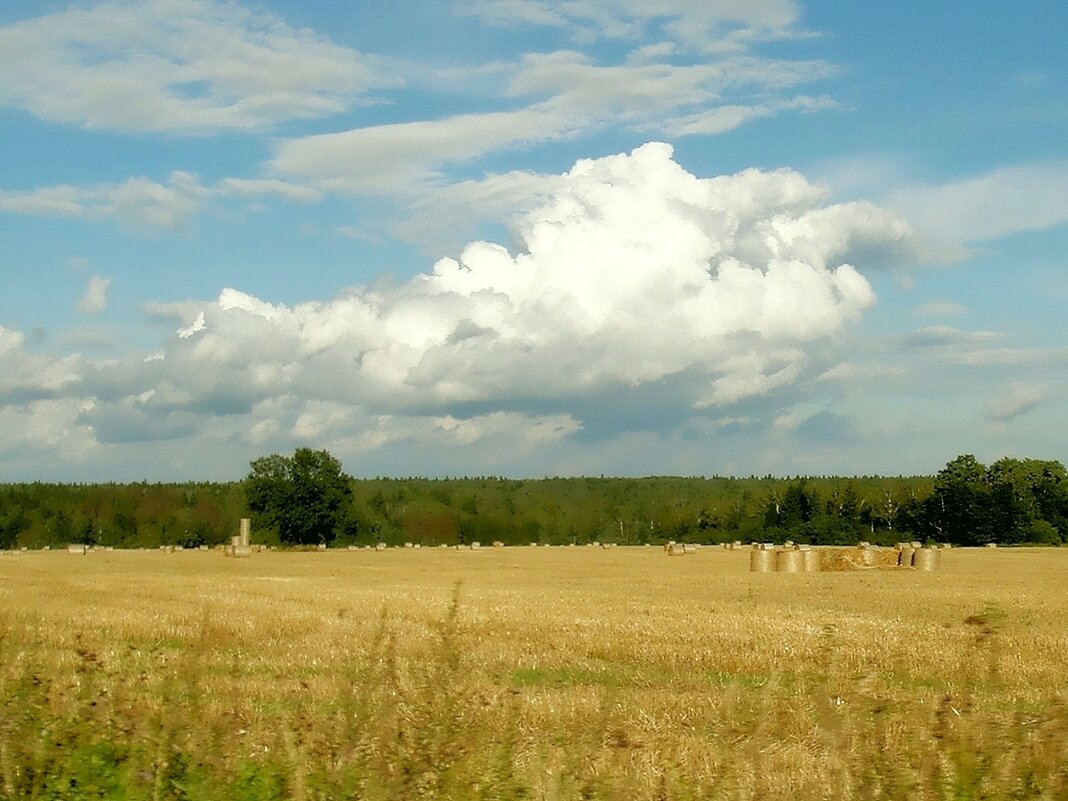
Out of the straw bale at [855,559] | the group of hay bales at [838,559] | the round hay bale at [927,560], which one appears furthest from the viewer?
the straw bale at [855,559]

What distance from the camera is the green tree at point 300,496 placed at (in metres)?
108

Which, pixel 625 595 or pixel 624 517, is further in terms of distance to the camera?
pixel 624 517

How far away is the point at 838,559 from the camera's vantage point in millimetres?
52812

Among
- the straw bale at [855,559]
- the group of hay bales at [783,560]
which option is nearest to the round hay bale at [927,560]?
the straw bale at [855,559]

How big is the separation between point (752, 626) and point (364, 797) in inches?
596

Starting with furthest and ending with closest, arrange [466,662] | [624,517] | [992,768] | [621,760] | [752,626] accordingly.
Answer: [624,517], [752,626], [466,662], [621,760], [992,768]

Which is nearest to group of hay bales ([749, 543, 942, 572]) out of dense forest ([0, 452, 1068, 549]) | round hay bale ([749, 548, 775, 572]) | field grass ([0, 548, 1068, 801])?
round hay bale ([749, 548, 775, 572])

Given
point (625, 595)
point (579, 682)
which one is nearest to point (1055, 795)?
point (579, 682)

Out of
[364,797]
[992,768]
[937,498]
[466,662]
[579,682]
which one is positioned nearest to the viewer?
[992,768]

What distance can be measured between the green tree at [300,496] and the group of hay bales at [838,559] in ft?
203

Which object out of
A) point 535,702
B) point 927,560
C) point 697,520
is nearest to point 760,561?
point 927,560

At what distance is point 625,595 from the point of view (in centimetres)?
3155

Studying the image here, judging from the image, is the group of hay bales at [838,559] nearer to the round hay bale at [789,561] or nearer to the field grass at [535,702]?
the round hay bale at [789,561]

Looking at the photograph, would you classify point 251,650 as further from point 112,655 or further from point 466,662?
point 466,662
